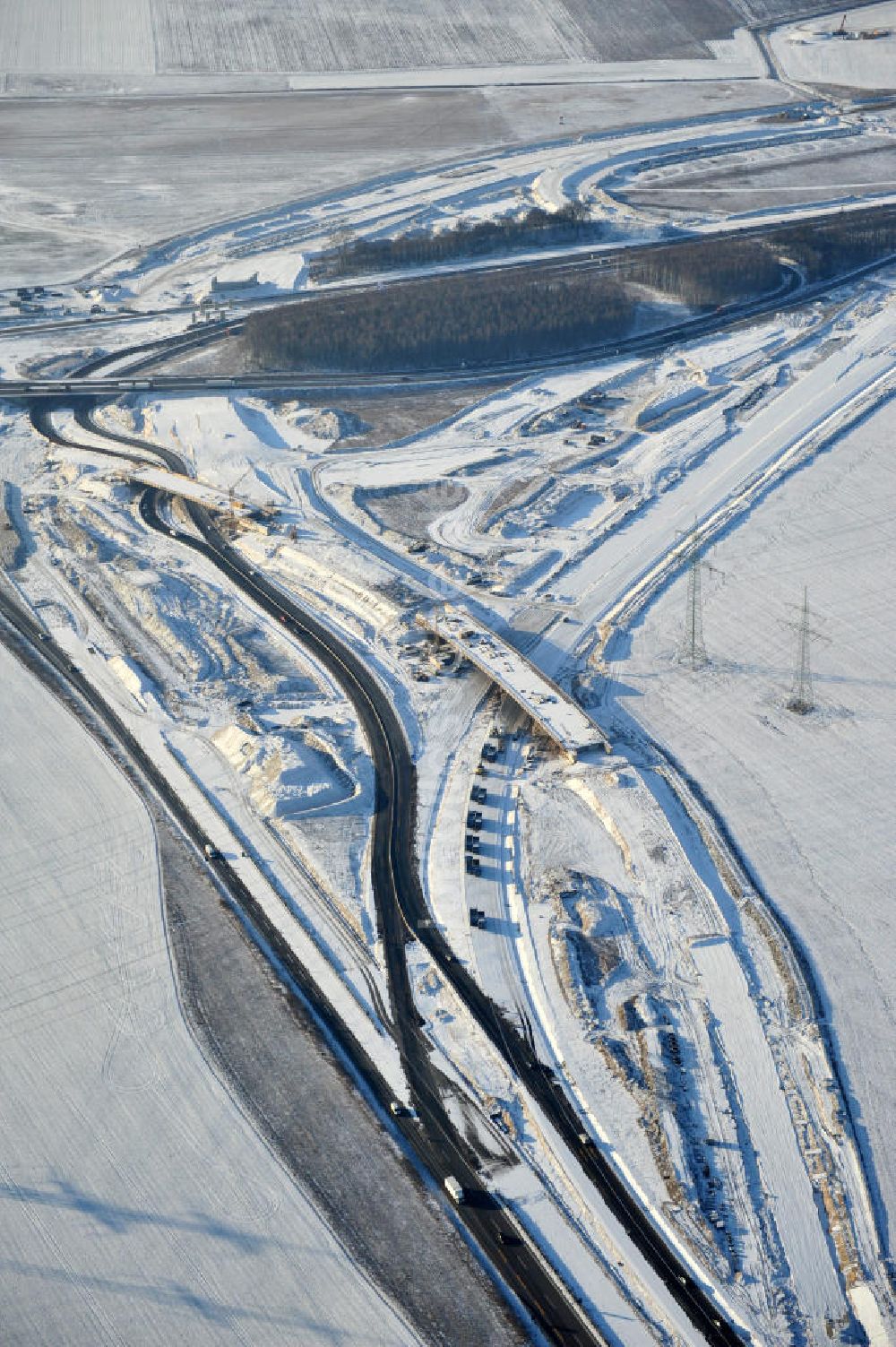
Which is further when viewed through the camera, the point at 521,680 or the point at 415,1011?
the point at 521,680

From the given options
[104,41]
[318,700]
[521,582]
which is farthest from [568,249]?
[104,41]

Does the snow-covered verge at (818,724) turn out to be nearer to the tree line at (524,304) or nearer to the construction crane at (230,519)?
the construction crane at (230,519)

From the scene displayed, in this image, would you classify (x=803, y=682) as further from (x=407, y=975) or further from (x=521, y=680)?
(x=407, y=975)

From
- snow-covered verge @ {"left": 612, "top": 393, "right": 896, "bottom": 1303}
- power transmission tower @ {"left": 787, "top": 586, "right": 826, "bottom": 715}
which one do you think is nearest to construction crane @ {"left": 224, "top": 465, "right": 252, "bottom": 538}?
snow-covered verge @ {"left": 612, "top": 393, "right": 896, "bottom": 1303}

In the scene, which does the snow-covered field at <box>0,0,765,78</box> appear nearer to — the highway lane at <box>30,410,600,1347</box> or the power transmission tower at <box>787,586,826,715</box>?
the highway lane at <box>30,410,600,1347</box>

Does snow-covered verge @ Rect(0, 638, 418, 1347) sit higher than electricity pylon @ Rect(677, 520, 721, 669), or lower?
lower

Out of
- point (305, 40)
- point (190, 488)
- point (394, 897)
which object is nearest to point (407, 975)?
point (394, 897)
